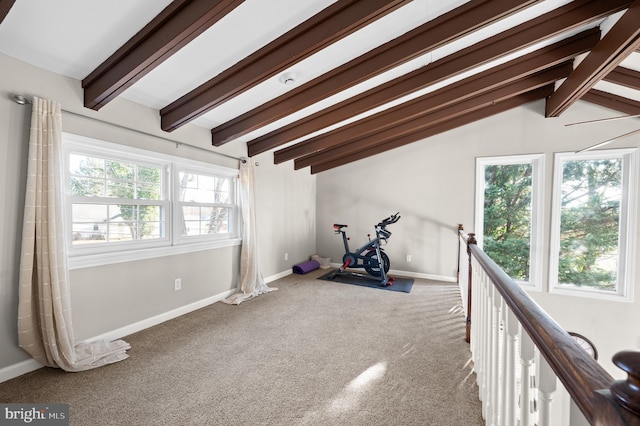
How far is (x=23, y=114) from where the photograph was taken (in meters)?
2.01

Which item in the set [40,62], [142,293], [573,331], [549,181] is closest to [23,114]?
[40,62]

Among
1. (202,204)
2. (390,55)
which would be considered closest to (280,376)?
(202,204)

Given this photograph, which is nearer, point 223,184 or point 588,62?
point 588,62

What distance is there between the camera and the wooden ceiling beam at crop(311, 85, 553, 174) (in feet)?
13.3

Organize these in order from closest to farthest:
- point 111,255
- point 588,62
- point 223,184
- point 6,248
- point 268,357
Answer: point 6,248
point 268,357
point 111,255
point 588,62
point 223,184

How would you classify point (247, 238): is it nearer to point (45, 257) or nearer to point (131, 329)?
point (131, 329)

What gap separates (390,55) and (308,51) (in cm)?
76

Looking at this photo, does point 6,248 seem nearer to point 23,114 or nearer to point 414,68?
point 23,114

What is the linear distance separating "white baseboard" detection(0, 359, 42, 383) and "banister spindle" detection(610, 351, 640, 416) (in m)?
3.22

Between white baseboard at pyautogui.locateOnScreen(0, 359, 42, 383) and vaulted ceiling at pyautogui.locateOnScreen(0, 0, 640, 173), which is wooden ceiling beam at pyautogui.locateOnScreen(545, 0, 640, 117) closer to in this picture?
vaulted ceiling at pyautogui.locateOnScreen(0, 0, 640, 173)

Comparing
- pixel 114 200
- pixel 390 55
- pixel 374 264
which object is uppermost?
pixel 390 55

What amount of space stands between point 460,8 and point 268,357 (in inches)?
123

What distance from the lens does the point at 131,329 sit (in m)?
2.66

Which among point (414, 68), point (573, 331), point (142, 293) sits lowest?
point (573, 331)
